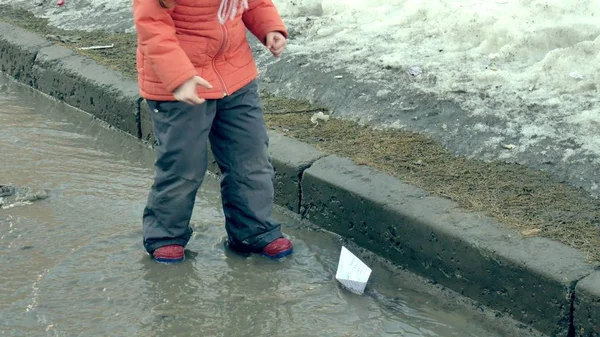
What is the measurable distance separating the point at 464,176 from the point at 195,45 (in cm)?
123

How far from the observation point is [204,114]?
374cm

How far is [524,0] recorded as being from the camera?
214 inches

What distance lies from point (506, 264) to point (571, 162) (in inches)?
32.1

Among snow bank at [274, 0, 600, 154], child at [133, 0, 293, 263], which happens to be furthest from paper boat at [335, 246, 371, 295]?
snow bank at [274, 0, 600, 154]

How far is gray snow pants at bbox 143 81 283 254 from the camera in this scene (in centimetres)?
374

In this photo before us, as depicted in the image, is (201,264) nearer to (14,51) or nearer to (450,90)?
(450,90)

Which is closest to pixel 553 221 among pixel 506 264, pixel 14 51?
pixel 506 264

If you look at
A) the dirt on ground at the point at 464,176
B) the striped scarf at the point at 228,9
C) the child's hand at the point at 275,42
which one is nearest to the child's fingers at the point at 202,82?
the striped scarf at the point at 228,9

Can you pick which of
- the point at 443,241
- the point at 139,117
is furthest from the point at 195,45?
the point at 139,117

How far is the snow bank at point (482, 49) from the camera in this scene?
453 cm

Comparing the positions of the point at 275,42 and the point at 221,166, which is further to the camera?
the point at 221,166

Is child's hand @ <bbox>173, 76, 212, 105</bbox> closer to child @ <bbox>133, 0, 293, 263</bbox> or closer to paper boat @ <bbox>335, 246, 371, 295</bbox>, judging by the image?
child @ <bbox>133, 0, 293, 263</bbox>

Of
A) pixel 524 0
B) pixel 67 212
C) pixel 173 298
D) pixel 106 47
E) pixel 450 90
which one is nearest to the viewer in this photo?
pixel 173 298

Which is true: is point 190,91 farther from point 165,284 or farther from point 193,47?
point 165,284
